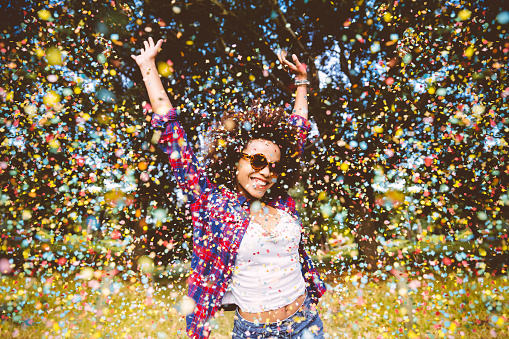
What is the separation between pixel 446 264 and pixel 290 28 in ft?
28.0

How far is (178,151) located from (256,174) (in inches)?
29.8

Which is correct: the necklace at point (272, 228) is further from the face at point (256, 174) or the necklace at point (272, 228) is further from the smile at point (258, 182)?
the smile at point (258, 182)

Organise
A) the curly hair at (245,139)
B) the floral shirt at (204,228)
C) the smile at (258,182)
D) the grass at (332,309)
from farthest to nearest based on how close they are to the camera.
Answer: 1. the grass at (332,309)
2. the curly hair at (245,139)
3. the smile at (258,182)
4. the floral shirt at (204,228)

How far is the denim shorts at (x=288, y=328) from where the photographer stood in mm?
2281

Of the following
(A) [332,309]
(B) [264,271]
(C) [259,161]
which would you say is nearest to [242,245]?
(B) [264,271]

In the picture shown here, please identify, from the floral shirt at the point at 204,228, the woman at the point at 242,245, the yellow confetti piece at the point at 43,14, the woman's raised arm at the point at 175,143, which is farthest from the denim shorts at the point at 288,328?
the yellow confetti piece at the point at 43,14

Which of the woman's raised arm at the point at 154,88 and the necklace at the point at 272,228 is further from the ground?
the woman's raised arm at the point at 154,88

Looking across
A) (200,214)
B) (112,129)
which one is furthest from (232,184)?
(112,129)

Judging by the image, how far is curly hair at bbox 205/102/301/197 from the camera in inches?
121

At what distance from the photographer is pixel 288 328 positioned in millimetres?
2322

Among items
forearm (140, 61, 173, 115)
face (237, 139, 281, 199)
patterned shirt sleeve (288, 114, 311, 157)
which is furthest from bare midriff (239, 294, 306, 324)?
forearm (140, 61, 173, 115)

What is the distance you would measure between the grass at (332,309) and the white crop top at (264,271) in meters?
3.75

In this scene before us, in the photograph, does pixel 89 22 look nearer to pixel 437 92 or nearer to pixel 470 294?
pixel 437 92

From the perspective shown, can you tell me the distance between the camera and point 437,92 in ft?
17.8
